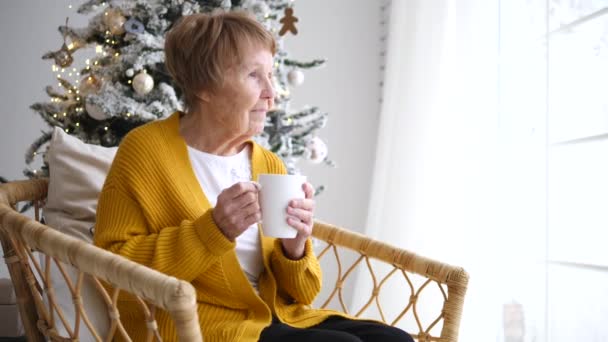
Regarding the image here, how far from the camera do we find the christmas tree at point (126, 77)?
2332mm

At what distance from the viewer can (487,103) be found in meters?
2.41

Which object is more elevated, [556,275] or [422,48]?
[422,48]

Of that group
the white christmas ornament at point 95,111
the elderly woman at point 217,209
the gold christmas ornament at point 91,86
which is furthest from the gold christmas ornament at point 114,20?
the elderly woman at point 217,209

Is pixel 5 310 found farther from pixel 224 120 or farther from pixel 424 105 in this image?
pixel 424 105

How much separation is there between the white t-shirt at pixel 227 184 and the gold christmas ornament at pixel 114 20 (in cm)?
114

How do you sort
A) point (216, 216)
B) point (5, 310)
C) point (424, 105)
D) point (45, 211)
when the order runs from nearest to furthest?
point (216, 216)
point (45, 211)
point (5, 310)
point (424, 105)

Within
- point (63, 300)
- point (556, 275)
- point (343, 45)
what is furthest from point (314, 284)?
point (343, 45)

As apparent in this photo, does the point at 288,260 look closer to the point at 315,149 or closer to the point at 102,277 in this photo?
the point at 102,277

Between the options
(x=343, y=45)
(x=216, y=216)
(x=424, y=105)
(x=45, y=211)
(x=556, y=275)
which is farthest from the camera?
(x=343, y=45)

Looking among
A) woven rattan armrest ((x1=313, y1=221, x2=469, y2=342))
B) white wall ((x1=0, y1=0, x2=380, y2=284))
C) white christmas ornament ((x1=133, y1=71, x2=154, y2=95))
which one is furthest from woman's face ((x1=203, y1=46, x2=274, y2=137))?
white wall ((x1=0, y1=0, x2=380, y2=284))

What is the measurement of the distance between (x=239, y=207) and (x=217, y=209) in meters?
0.04

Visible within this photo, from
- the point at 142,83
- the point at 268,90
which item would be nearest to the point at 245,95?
the point at 268,90

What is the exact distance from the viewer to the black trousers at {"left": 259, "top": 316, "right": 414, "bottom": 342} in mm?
1218

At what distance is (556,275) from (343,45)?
220 cm
